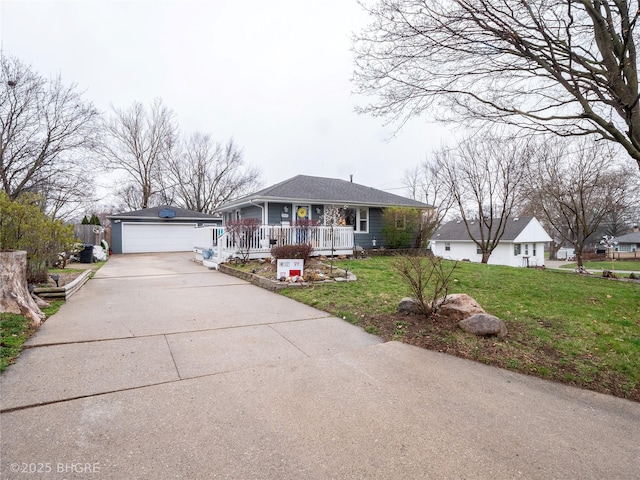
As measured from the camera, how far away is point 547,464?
1.99 m

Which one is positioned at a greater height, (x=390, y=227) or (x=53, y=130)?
(x=53, y=130)

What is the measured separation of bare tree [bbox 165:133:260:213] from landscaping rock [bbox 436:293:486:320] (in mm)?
29251

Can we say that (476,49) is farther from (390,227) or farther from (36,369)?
(390,227)

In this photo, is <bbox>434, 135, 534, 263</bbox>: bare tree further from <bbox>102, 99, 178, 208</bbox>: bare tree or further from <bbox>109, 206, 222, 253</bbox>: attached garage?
<bbox>102, 99, 178, 208</bbox>: bare tree

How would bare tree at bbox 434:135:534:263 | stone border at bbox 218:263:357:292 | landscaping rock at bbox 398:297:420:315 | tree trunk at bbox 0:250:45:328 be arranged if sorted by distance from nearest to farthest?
1. tree trunk at bbox 0:250:45:328
2. landscaping rock at bbox 398:297:420:315
3. stone border at bbox 218:263:357:292
4. bare tree at bbox 434:135:534:263

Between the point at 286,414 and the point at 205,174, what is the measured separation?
31.2m

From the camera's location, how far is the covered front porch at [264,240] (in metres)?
11.4

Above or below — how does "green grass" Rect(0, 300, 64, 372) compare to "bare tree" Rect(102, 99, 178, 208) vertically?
below

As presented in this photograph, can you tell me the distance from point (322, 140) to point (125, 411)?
1872 cm

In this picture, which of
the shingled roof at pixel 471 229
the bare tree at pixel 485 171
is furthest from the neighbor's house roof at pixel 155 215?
the shingled roof at pixel 471 229

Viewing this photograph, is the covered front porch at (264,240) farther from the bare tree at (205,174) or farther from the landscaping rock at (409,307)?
the bare tree at (205,174)

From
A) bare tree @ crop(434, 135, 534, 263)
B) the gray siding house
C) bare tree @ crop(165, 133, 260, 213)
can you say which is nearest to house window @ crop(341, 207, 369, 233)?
the gray siding house

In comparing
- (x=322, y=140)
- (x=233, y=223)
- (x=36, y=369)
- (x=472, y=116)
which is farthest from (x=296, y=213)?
(x=36, y=369)

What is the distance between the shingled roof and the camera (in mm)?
26766
